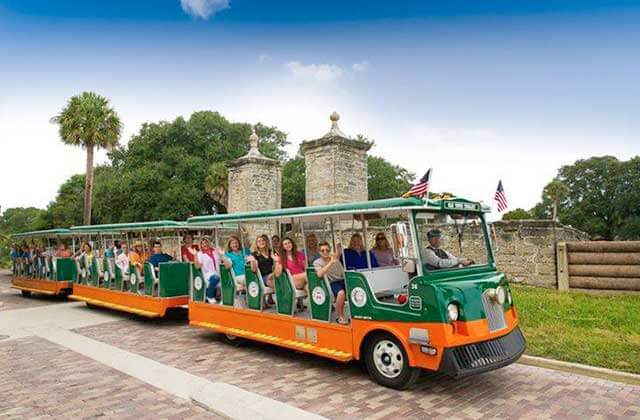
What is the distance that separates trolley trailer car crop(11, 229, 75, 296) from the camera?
14297mm

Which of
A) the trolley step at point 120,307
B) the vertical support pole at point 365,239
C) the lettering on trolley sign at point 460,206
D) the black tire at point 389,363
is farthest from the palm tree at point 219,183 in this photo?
the black tire at point 389,363

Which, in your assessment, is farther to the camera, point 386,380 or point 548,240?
point 548,240

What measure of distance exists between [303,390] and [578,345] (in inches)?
171

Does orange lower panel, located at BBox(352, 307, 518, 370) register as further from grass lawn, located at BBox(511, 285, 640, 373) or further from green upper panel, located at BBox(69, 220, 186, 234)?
green upper panel, located at BBox(69, 220, 186, 234)

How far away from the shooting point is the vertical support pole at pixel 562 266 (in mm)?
11148

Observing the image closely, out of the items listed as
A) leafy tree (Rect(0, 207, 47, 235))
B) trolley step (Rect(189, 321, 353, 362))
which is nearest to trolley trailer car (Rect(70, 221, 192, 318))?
trolley step (Rect(189, 321, 353, 362))

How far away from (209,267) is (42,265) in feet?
31.9

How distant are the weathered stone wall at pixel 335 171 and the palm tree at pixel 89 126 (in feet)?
47.3

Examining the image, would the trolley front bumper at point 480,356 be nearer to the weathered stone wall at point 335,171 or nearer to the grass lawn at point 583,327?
the grass lawn at point 583,327

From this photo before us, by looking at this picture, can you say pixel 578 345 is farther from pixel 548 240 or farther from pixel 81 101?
pixel 81 101

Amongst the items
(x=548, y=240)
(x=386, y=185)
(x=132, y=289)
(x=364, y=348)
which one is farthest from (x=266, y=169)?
(x=386, y=185)

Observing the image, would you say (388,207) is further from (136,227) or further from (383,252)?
(136,227)

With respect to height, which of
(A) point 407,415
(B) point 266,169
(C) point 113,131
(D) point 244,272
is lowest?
(A) point 407,415

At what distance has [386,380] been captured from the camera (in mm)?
5500
